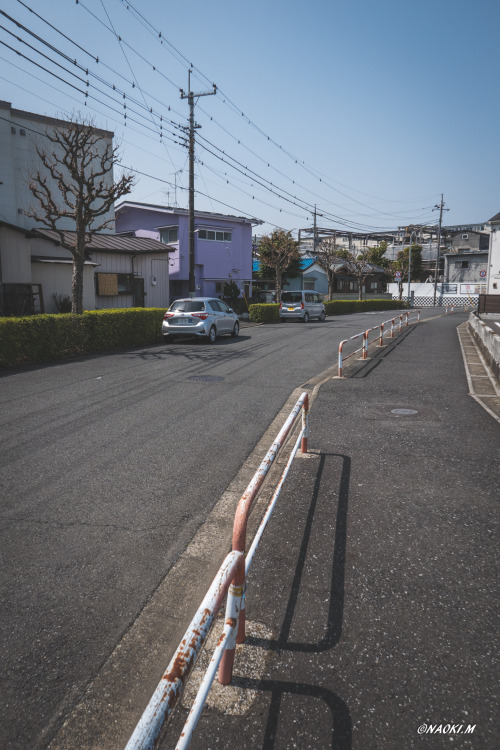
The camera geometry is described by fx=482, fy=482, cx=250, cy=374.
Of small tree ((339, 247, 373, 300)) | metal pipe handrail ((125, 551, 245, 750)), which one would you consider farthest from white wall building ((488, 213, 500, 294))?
metal pipe handrail ((125, 551, 245, 750))

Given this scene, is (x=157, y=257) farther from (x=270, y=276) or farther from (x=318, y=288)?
(x=318, y=288)

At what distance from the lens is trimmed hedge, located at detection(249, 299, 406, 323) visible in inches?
1146

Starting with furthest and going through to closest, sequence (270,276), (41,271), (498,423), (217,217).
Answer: (270,276), (217,217), (41,271), (498,423)

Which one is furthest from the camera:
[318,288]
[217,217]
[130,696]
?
[318,288]

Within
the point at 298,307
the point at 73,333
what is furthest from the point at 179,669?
the point at 298,307

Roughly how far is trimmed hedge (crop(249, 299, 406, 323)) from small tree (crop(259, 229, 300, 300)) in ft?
15.9

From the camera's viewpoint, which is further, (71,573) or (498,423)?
(498,423)

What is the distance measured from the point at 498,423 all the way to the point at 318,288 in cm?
4953

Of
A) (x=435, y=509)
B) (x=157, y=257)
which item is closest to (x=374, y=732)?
(x=435, y=509)

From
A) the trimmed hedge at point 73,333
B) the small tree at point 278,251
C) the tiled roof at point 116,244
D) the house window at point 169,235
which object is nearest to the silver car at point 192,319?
the trimmed hedge at point 73,333

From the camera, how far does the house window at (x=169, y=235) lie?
1318 inches

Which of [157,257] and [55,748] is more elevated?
[157,257]

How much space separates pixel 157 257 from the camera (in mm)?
28391

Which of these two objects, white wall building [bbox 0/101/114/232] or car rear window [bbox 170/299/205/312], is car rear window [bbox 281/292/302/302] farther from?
white wall building [bbox 0/101/114/232]
